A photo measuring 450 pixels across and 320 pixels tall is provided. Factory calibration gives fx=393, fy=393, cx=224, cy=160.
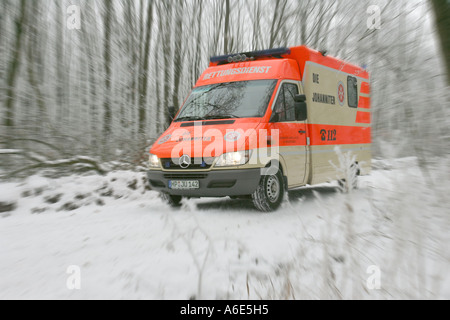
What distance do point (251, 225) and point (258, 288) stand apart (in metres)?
2.38

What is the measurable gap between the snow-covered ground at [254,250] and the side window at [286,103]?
66.9 inches

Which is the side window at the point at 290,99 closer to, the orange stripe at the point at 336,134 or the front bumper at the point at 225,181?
the orange stripe at the point at 336,134

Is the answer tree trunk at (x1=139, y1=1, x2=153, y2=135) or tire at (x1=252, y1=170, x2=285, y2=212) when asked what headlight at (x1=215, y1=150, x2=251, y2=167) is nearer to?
tire at (x1=252, y1=170, x2=285, y2=212)

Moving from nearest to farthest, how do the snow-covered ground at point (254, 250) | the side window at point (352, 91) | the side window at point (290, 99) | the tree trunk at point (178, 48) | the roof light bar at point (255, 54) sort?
the snow-covered ground at point (254, 250)
the side window at point (290, 99)
the roof light bar at point (255, 54)
the side window at point (352, 91)
the tree trunk at point (178, 48)

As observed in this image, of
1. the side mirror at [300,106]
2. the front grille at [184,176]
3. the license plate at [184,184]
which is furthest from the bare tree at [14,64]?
the side mirror at [300,106]

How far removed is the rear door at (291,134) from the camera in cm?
667

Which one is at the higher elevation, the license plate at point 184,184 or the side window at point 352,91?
the side window at point 352,91

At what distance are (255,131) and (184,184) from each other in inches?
55.2

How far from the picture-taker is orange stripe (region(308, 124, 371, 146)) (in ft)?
25.0

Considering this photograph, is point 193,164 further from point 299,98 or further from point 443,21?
point 443,21

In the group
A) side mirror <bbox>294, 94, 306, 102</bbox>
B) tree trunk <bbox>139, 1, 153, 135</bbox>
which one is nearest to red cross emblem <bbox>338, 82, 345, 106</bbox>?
side mirror <bbox>294, 94, 306, 102</bbox>

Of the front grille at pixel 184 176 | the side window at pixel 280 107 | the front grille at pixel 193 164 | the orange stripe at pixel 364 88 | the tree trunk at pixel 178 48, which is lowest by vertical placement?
the front grille at pixel 184 176

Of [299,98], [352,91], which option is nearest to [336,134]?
[352,91]
